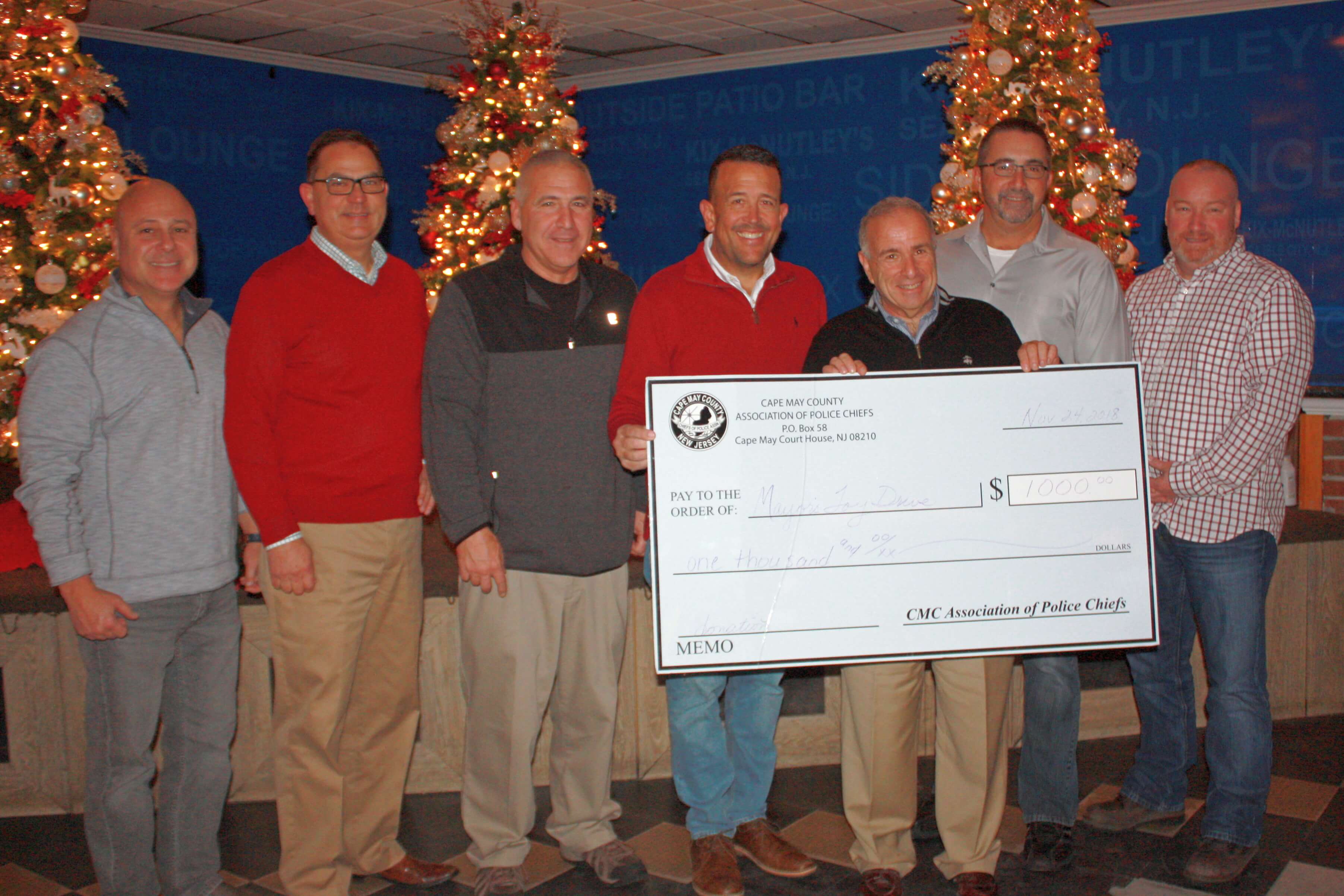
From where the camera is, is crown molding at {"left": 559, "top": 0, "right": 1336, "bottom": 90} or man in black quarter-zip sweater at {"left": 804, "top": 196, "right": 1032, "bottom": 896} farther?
crown molding at {"left": 559, "top": 0, "right": 1336, "bottom": 90}

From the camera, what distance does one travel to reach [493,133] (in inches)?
240

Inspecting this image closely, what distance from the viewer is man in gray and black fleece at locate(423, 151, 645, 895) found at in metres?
2.45

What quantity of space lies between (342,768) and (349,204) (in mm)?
1470

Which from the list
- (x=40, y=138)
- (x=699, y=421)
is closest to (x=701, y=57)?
(x=40, y=138)

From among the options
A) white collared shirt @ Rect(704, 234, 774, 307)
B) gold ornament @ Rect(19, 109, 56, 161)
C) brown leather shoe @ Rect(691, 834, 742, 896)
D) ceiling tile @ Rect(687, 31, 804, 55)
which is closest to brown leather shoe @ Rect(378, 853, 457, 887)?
brown leather shoe @ Rect(691, 834, 742, 896)

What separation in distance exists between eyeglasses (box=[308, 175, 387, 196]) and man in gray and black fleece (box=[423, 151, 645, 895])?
1.07 ft

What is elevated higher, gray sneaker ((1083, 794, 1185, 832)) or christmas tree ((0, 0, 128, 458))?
christmas tree ((0, 0, 128, 458))

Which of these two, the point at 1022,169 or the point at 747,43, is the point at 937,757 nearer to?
the point at 1022,169

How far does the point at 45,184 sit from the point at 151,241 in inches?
89.6

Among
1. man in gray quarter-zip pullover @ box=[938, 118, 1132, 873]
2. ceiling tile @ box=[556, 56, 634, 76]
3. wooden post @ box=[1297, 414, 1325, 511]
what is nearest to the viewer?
man in gray quarter-zip pullover @ box=[938, 118, 1132, 873]

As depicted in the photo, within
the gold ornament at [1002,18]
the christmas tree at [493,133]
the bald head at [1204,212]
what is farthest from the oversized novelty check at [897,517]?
the christmas tree at [493,133]

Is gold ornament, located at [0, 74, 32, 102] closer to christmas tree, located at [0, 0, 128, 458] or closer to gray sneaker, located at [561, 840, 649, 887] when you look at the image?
christmas tree, located at [0, 0, 128, 458]

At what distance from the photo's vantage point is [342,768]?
8.68ft
